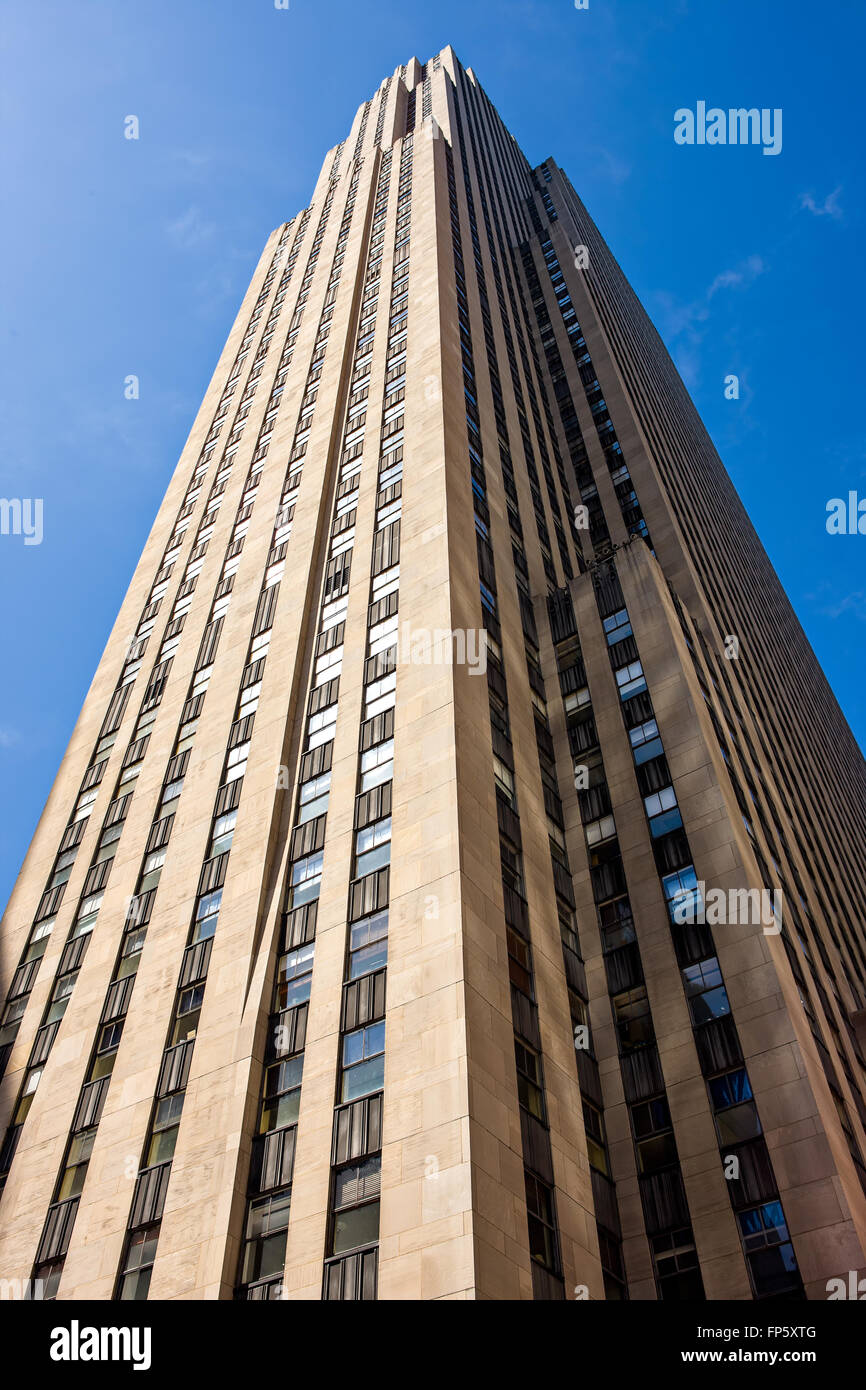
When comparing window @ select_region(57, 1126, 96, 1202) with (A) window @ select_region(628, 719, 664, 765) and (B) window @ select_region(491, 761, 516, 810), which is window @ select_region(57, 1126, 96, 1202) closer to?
(B) window @ select_region(491, 761, 516, 810)

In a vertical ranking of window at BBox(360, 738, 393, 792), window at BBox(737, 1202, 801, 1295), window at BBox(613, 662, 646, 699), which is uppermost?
window at BBox(613, 662, 646, 699)

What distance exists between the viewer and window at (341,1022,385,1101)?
2712 cm

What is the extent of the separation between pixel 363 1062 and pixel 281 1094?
2.82m

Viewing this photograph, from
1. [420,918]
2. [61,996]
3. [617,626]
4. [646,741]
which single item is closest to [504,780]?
[646,741]

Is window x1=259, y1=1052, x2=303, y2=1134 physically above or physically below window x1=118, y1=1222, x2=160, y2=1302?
above

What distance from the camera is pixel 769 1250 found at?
1084 inches

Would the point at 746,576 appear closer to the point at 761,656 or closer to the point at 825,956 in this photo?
the point at 761,656

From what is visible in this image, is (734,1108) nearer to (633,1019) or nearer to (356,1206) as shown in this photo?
(633,1019)

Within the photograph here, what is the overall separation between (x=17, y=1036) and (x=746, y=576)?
61780mm

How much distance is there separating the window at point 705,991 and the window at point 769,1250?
5484 millimetres

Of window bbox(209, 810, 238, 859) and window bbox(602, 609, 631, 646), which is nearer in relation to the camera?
window bbox(209, 810, 238, 859)

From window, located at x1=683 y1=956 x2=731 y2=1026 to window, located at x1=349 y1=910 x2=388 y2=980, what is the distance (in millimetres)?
9644

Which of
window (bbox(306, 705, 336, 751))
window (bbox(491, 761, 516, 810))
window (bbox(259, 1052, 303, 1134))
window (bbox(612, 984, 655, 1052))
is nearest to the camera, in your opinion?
window (bbox(259, 1052, 303, 1134))

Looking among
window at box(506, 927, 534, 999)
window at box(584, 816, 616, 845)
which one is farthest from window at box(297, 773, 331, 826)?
window at box(584, 816, 616, 845)
